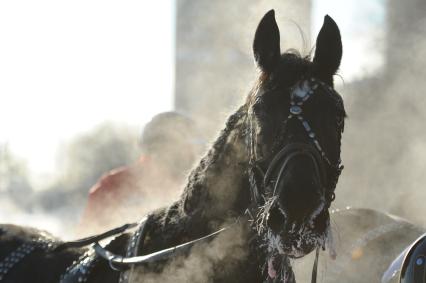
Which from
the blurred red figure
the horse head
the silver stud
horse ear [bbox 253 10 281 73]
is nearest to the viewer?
the horse head

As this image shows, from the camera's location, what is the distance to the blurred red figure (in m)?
5.62

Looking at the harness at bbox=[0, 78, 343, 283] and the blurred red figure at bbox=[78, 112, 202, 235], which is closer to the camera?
the harness at bbox=[0, 78, 343, 283]

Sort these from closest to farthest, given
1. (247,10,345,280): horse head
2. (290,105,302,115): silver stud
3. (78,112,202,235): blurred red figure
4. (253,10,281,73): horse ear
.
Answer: (247,10,345,280): horse head < (290,105,302,115): silver stud < (253,10,281,73): horse ear < (78,112,202,235): blurred red figure

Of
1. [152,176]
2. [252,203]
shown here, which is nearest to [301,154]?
[252,203]

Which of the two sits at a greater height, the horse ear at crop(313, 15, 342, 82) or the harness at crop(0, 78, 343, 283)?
the horse ear at crop(313, 15, 342, 82)

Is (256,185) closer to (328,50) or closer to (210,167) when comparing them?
(210,167)

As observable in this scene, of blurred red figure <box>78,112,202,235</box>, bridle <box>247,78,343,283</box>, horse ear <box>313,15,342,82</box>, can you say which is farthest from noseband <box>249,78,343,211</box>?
blurred red figure <box>78,112,202,235</box>

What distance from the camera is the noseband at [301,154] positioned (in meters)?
2.24

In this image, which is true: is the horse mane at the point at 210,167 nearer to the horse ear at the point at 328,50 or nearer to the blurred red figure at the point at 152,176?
the horse ear at the point at 328,50

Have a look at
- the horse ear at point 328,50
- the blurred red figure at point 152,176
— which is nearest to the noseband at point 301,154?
the horse ear at point 328,50

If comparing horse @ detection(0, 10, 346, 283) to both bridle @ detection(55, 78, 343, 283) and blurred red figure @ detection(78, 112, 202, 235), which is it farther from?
blurred red figure @ detection(78, 112, 202, 235)

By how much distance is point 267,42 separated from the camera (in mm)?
2492

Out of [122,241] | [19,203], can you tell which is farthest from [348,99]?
[19,203]

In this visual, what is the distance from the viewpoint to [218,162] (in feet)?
8.45
